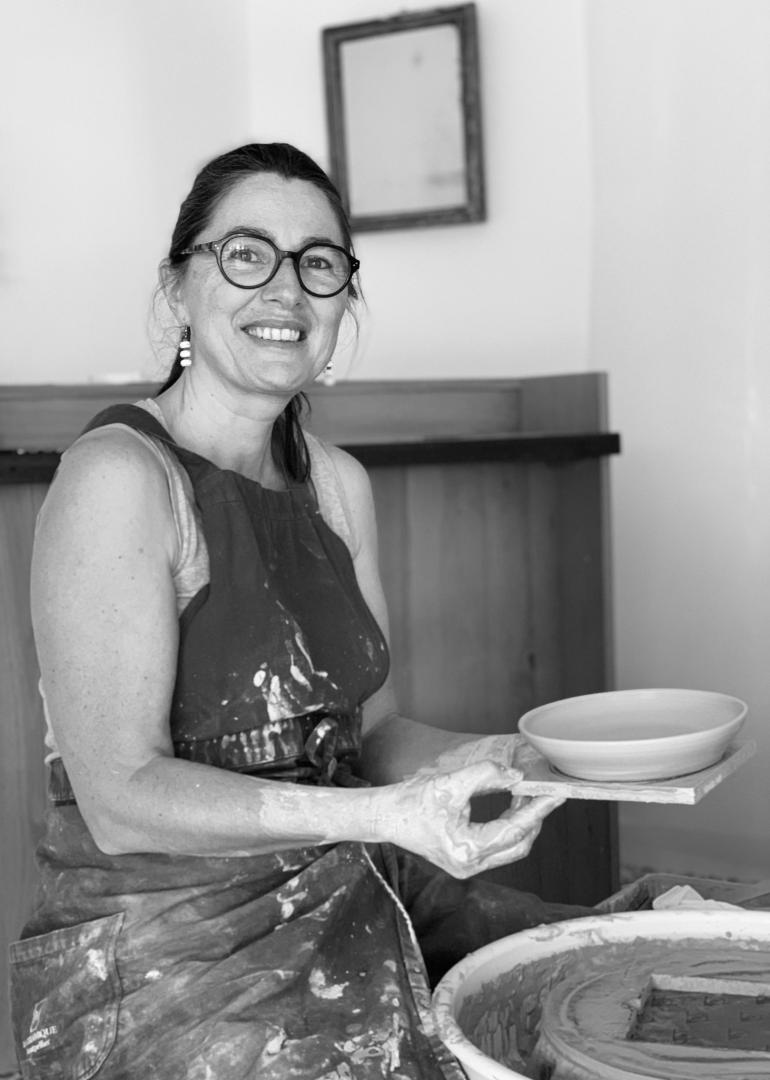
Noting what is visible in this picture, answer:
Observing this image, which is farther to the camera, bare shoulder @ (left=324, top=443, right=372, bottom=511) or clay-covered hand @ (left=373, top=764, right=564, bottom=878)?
bare shoulder @ (left=324, top=443, right=372, bottom=511)

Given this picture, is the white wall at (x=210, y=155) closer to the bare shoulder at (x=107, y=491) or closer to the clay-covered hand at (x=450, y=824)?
the bare shoulder at (x=107, y=491)

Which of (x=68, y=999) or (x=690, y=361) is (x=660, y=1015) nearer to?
(x=68, y=999)

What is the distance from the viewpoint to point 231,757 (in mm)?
1556

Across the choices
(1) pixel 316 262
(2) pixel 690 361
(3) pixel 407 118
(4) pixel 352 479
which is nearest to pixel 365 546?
(4) pixel 352 479

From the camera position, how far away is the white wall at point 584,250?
350 cm

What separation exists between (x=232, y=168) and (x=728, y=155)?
2.15 metres

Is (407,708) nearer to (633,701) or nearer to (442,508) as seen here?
(442,508)

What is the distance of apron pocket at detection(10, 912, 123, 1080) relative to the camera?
1431 millimetres

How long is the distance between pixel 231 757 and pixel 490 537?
150 centimetres

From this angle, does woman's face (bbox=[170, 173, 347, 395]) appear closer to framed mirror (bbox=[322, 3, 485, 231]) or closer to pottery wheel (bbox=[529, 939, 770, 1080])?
pottery wheel (bbox=[529, 939, 770, 1080])

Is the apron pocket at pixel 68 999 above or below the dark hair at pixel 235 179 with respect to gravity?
below

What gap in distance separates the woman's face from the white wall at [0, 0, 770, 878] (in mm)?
2054

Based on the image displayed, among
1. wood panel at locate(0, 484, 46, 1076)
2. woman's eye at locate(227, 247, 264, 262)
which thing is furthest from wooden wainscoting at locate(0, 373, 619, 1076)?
woman's eye at locate(227, 247, 264, 262)

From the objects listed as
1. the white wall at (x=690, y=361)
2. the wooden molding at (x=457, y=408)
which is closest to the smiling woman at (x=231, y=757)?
the wooden molding at (x=457, y=408)
